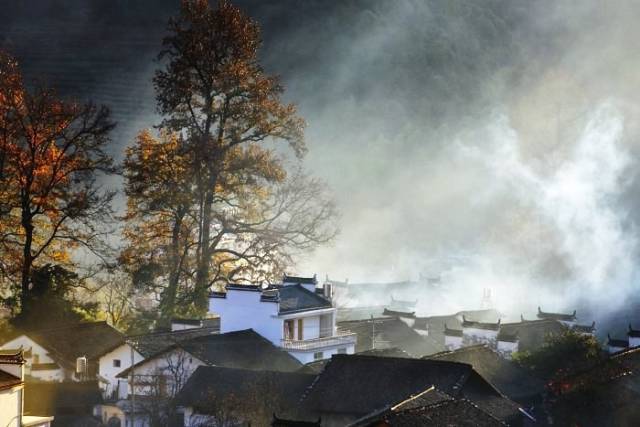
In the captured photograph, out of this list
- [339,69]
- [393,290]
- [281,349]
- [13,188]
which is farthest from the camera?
[339,69]

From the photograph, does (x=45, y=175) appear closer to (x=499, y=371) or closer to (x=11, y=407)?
(x=11, y=407)

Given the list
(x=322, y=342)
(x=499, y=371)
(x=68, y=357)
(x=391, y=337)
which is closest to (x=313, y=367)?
(x=322, y=342)

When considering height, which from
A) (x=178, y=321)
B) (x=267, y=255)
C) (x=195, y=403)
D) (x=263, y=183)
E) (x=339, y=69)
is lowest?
(x=195, y=403)

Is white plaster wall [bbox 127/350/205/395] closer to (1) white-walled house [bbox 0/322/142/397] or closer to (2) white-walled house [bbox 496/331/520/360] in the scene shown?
(1) white-walled house [bbox 0/322/142/397]

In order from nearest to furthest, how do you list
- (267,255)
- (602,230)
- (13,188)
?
(13,188) < (267,255) < (602,230)

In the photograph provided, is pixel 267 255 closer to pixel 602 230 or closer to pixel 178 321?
pixel 178 321

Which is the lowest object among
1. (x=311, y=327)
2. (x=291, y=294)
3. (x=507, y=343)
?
(x=507, y=343)

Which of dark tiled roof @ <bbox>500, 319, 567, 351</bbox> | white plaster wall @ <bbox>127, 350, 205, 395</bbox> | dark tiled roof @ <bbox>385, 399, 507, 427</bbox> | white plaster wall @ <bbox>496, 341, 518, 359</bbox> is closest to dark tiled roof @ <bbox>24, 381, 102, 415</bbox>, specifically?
white plaster wall @ <bbox>127, 350, 205, 395</bbox>

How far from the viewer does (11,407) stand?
24.2 metres

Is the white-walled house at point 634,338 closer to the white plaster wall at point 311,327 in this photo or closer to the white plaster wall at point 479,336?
the white plaster wall at point 479,336

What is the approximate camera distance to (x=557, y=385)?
33719 mm

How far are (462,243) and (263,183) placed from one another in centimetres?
5758

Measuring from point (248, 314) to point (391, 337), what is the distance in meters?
9.48

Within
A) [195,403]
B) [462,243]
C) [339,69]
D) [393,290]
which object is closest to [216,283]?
[195,403]
